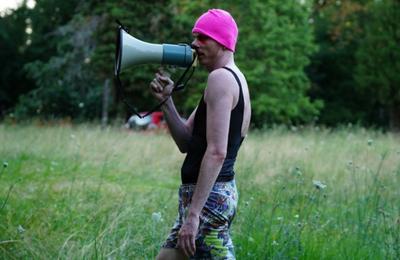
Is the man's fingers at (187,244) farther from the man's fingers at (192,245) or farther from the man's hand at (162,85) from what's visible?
the man's hand at (162,85)

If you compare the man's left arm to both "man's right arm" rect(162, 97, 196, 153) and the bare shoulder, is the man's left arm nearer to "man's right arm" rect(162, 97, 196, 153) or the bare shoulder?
the bare shoulder

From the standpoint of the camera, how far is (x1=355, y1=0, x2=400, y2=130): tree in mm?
27891

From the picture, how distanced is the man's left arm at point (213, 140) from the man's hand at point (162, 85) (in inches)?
17.6

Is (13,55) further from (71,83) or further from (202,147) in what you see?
(202,147)

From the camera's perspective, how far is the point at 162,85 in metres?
3.25

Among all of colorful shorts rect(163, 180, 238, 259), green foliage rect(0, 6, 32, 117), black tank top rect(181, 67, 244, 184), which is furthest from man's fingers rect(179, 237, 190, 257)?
green foliage rect(0, 6, 32, 117)

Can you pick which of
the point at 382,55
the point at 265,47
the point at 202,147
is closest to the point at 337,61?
the point at 382,55

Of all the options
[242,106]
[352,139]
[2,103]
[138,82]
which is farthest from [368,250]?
[2,103]

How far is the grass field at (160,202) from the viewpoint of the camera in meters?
4.18

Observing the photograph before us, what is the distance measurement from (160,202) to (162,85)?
2487 mm

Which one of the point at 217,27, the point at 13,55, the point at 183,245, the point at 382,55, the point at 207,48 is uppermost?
the point at 217,27

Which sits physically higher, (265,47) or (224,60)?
(224,60)

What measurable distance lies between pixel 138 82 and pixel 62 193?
15367 mm

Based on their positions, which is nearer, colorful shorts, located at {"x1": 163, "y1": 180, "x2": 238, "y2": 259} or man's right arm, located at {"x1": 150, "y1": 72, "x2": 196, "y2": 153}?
colorful shorts, located at {"x1": 163, "y1": 180, "x2": 238, "y2": 259}
